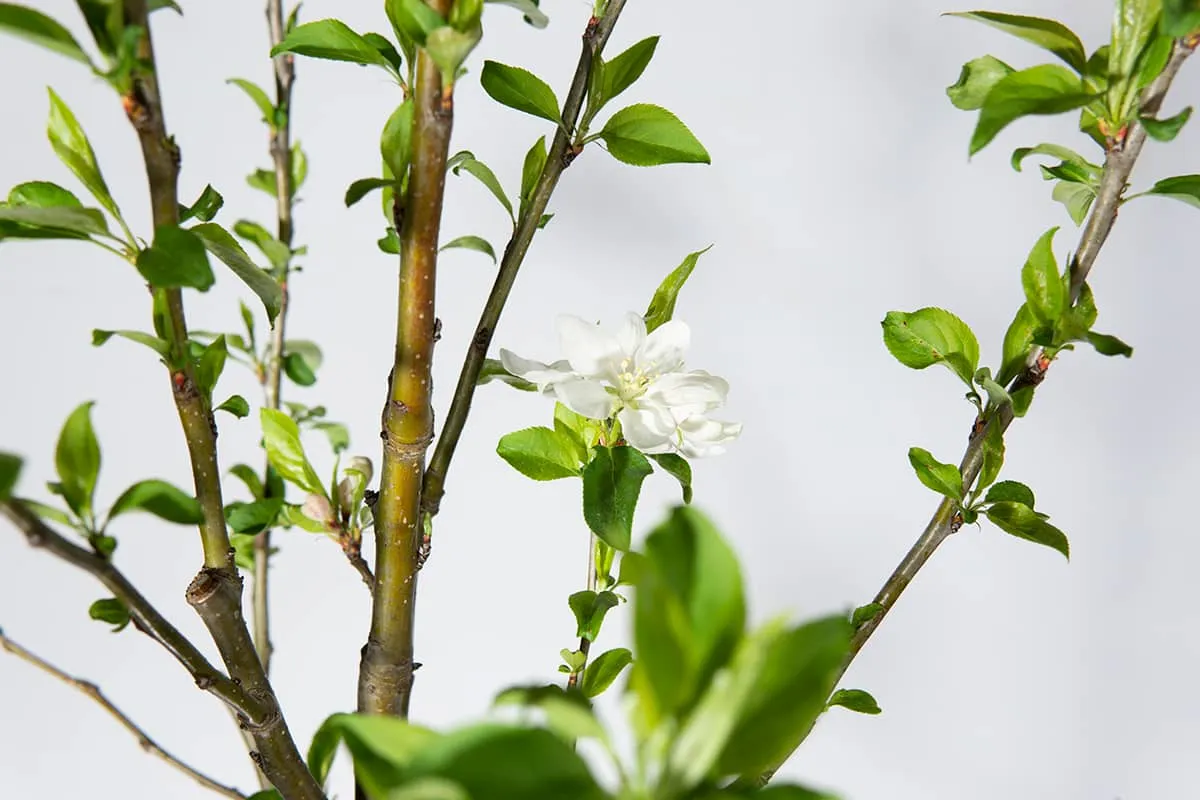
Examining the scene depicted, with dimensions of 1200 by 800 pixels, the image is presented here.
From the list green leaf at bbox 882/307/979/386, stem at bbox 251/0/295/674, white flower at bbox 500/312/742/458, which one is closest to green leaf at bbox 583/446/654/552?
white flower at bbox 500/312/742/458

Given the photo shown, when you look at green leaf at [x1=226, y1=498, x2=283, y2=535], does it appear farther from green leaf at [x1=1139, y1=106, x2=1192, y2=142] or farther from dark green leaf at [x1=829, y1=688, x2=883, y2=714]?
green leaf at [x1=1139, y1=106, x2=1192, y2=142]

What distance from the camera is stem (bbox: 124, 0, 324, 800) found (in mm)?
297

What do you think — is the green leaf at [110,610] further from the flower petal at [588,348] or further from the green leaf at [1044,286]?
the green leaf at [1044,286]

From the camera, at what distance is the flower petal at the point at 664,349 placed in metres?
0.43

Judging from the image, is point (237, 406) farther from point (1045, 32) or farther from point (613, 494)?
point (1045, 32)

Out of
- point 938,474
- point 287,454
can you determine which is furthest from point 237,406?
point 938,474

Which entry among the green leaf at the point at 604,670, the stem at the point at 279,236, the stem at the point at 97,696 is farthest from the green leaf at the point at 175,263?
the stem at the point at 279,236

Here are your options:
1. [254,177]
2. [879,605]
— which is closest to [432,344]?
[879,605]

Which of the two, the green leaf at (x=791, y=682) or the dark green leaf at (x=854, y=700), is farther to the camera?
the dark green leaf at (x=854, y=700)

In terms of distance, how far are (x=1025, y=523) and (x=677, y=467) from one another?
0.13 m

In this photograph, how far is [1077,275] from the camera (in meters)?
0.38

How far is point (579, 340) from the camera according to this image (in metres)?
0.42

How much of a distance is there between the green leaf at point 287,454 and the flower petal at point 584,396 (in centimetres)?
13

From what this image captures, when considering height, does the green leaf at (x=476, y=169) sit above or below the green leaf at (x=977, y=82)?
above
